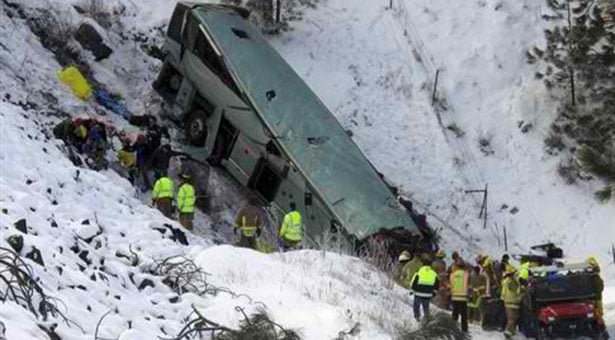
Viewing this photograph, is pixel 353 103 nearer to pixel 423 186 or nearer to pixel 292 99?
pixel 423 186

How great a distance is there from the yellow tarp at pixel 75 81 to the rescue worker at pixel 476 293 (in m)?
7.98

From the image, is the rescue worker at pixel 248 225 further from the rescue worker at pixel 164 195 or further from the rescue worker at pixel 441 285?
the rescue worker at pixel 441 285

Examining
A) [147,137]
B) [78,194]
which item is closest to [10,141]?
[78,194]

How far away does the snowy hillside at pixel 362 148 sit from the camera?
9.36m

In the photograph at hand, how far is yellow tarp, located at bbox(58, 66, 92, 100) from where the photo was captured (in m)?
17.3

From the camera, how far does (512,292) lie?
14.0 meters

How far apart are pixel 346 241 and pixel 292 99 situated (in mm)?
2829

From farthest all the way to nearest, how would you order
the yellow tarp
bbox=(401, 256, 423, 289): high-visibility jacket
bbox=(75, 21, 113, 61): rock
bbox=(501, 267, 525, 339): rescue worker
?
bbox=(75, 21, 113, 61): rock
the yellow tarp
bbox=(401, 256, 423, 289): high-visibility jacket
bbox=(501, 267, 525, 339): rescue worker

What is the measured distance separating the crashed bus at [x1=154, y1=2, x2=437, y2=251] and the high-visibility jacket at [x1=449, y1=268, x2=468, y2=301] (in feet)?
4.46

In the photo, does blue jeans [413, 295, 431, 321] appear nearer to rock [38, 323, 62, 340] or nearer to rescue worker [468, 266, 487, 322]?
rescue worker [468, 266, 487, 322]

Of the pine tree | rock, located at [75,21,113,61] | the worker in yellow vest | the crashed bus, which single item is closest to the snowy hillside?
rock, located at [75,21,113,61]

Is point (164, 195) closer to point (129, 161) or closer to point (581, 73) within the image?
point (129, 161)

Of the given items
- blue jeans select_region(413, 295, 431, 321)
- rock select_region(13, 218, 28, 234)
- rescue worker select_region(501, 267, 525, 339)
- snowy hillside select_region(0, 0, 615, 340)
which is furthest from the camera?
rescue worker select_region(501, 267, 525, 339)

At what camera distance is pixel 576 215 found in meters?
18.4
